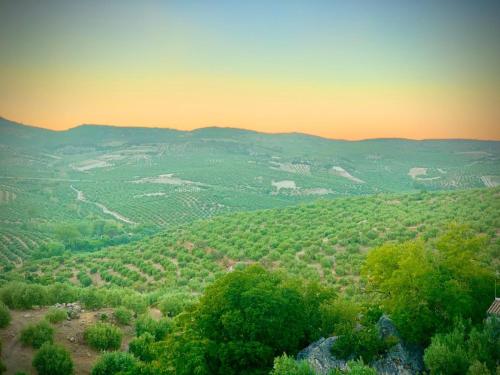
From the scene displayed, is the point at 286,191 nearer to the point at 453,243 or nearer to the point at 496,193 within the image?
the point at 496,193

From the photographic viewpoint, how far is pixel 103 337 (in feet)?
71.4

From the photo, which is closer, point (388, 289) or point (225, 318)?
point (225, 318)

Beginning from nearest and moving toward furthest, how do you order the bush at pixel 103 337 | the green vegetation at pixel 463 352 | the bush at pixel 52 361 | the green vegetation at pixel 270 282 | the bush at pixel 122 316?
the green vegetation at pixel 463 352 → the green vegetation at pixel 270 282 → the bush at pixel 52 361 → the bush at pixel 103 337 → the bush at pixel 122 316

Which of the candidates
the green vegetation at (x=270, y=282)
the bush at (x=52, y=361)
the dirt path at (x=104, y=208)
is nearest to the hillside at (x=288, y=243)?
the green vegetation at (x=270, y=282)

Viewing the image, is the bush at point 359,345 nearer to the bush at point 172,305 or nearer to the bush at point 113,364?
the bush at point 113,364

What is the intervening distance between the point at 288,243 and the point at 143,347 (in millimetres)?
26693

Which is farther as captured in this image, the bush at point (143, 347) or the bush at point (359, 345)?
the bush at point (143, 347)

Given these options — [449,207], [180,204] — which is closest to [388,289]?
[449,207]

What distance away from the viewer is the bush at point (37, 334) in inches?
783

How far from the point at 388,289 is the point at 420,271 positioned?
2312 mm

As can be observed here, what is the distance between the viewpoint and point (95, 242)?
78500mm

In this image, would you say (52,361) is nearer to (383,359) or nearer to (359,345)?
(359,345)

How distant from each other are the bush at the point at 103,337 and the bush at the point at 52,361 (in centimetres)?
295

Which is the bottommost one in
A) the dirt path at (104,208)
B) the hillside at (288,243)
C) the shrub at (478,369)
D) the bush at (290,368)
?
the dirt path at (104,208)
